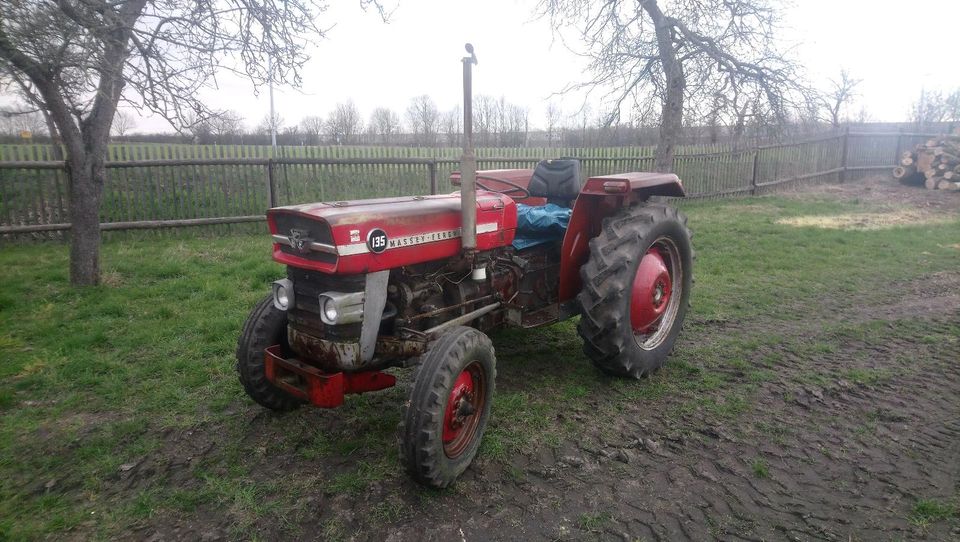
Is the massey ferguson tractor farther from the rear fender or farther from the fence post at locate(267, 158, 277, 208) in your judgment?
the fence post at locate(267, 158, 277, 208)

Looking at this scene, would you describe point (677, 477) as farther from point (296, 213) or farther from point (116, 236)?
point (116, 236)

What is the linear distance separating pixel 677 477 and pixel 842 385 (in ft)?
5.62

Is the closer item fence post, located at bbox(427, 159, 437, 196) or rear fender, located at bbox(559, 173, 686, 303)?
rear fender, located at bbox(559, 173, 686, 303)

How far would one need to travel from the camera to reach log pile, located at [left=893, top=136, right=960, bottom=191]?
46.1 feet

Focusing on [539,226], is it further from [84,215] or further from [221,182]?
[221,182]

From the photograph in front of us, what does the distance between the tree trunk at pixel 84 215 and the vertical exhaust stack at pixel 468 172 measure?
4721 millimetres

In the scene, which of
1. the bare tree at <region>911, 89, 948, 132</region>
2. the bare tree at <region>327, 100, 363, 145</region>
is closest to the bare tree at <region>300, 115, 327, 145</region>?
the bare tree at <region>327, 100, 363, 145</region>

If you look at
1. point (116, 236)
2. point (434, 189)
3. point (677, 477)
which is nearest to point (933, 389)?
point (677, 477)

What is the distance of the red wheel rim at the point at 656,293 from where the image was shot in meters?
3.67

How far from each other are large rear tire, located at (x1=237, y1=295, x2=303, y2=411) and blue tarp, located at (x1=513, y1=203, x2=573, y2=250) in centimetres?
151

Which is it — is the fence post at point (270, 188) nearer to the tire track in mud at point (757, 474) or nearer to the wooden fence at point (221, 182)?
the wooden fence at point (221, 182)

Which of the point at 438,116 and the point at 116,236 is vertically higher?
the point at 438,116

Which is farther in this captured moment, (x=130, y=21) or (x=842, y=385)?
(x=130, y=21)

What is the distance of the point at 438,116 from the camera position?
53.7 feet
